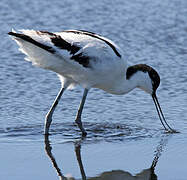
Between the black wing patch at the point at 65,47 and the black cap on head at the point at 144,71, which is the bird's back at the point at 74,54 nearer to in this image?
the black wing patch at the point at 65,47

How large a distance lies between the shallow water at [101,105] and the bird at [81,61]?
30 centimetres

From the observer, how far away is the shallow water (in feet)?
20.8

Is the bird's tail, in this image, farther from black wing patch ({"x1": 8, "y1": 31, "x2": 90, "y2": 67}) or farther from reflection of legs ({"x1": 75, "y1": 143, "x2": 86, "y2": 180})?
reflection of legs ({"x1": 75, "y1": 143, "x2": 86, "y2": 180})

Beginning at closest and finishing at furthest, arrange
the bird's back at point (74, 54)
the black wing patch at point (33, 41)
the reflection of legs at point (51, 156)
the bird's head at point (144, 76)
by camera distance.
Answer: the reflection of legs at point (51, 156)
the black wing patch at point (33, 41)
the bird's back at point (74, 54)
the bird's head at point (144, 76)

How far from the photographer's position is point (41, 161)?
641 cm

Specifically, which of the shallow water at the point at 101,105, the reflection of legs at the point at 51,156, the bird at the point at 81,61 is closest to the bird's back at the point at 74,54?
the bird at the point at 81,61

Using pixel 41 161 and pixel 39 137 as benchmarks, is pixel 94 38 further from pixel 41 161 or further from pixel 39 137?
pixel 41 161

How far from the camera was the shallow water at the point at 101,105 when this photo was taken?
635 cm

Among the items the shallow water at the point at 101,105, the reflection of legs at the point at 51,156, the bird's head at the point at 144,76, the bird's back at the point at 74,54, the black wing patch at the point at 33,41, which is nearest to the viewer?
the reflection of legs at the point at 51,156

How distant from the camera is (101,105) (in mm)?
8375

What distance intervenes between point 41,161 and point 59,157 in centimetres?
21

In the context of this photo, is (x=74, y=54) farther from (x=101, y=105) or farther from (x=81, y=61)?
(x=101, y=105)

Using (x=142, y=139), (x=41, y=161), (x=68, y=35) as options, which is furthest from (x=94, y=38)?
(x=41, y=161)

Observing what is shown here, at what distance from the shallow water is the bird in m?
0.30
